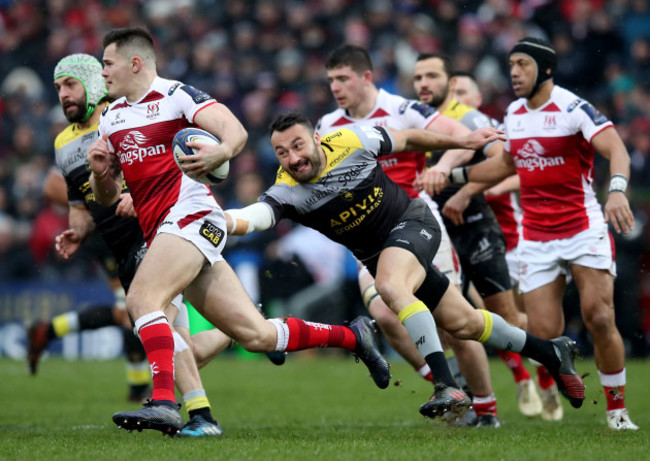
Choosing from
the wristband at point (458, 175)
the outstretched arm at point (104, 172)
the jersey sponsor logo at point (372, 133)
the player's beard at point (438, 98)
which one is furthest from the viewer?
the player's beard at point (438, 98)

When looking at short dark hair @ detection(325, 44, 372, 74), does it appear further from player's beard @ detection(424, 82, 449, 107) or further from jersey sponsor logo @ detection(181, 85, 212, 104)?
jersey sponsor logo @ detection(181, 85, 212, 104)

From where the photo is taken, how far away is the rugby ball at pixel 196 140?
615cm

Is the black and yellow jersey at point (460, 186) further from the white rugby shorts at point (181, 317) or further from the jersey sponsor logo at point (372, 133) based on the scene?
the white rugby shorts at point (181, 317)

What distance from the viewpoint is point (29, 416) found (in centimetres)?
887

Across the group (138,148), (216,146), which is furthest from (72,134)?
(216,146)

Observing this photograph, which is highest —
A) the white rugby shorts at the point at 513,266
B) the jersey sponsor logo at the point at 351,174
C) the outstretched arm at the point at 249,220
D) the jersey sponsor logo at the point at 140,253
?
the jersey sponsor logo at the point at 351,174


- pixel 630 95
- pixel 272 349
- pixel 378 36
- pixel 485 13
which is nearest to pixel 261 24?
pixel 378 36

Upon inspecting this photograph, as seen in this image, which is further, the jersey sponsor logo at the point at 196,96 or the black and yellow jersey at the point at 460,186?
the black and yellow jersey at the point at 460,186

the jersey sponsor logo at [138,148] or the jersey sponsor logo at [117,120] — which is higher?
the jersey sponsor logo at [117,120]

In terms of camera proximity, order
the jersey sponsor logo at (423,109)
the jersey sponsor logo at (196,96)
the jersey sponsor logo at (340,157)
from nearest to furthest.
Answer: the jersey sponsor logo at (196,96), the jersey sponsor logo at (340,157), the jersey sponsor logo at (423,109)

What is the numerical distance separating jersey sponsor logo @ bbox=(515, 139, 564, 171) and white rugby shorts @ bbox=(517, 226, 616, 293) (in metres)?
0.61

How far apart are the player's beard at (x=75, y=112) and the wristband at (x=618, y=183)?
4271mm

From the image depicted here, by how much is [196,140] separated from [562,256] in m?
3.32

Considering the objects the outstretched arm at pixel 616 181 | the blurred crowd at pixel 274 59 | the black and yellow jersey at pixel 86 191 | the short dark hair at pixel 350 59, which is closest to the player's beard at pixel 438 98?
the short dark hair at pixel 350 59
